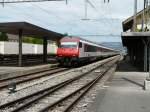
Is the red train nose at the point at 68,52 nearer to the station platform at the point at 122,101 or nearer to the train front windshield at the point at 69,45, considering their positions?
the train front windshield at the point at 69,45

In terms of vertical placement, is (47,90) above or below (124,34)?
below

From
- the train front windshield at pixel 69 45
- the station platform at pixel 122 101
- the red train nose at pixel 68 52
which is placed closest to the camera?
the station platform at pixel 122 101

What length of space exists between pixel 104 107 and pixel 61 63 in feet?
90.0

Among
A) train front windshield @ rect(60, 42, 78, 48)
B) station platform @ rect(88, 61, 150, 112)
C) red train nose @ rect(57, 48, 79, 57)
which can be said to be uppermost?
train front windshield @ rect(60, 42, 78, 48)

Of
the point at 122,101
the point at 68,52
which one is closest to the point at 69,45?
the point at 68,52

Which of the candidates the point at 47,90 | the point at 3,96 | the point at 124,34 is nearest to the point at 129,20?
the point at 124,34

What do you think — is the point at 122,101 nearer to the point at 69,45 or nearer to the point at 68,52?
the point at 68,52

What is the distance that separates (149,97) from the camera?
14.5m

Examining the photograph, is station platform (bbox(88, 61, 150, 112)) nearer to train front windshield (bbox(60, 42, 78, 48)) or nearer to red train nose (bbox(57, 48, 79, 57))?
red train nose (bbox(57, 48, 79, 57))

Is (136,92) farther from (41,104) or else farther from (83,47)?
(83,47)

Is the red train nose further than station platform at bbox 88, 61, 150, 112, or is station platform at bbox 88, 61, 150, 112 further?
the red train nose

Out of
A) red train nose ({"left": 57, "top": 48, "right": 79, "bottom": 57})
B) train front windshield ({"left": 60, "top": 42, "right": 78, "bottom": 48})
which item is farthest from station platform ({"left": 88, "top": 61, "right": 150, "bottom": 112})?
train front windshield ({"left": 60, "top": 42, "right": 78, "bottom": 48})

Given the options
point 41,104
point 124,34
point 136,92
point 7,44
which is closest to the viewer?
point 41,104

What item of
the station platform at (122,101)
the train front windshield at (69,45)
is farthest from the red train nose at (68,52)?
the station platform at (122,101)
